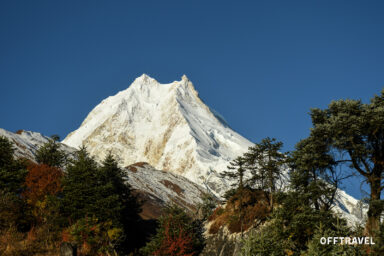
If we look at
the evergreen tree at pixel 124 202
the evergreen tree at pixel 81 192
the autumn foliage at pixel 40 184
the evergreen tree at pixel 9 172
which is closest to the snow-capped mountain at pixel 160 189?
the evergreen tree at pixel 124 202

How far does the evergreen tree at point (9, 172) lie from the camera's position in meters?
34.8

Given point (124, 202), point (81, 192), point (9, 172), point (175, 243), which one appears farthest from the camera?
point (124, 202)

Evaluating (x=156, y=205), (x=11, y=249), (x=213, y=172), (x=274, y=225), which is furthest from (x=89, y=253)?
(x=213, y=172)

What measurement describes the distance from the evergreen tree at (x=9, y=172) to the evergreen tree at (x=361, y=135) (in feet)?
96.3

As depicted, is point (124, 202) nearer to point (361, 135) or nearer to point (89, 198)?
point (89, 198)

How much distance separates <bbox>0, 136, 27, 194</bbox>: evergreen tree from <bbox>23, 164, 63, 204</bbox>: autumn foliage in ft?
3.79

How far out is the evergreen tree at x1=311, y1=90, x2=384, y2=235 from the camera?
67.1 feet

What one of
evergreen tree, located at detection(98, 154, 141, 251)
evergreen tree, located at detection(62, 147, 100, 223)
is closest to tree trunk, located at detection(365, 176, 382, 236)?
evergreen tree, located at detection(62, 147, 100, 223)

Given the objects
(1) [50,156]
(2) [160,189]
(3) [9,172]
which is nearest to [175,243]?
(3) [9,172]

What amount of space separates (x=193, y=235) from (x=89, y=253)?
1121 cm

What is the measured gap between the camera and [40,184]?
38.3 meters

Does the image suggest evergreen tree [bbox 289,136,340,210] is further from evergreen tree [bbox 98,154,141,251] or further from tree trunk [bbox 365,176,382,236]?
evergreen tree [bbox 98,154,141,251]

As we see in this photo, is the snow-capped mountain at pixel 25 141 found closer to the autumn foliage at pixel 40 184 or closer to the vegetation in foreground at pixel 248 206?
the autumn foliage at pixel 40 184

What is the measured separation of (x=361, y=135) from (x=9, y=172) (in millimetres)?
33322
